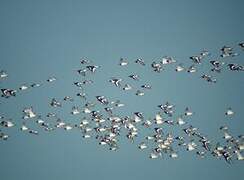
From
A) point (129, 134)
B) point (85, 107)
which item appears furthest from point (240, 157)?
point (85, 107)

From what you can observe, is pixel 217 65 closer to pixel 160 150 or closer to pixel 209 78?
pixel 209 78

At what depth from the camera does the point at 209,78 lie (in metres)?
46.9

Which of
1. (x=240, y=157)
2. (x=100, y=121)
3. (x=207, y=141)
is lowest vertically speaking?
(x=240, y=157)

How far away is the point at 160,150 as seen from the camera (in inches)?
1976

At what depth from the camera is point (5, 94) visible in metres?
46.7

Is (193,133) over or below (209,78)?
below

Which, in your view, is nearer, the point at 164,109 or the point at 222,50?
the point at 222,50

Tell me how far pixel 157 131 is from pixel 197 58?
28.7ft

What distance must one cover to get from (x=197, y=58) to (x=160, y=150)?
11022 millimetres

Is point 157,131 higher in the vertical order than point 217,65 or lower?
lower

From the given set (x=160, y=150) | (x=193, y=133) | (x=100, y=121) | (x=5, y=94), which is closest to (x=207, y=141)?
(x=193, y=133)

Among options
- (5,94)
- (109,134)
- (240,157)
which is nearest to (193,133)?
(240,157)

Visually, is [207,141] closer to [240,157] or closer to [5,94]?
[240,157]

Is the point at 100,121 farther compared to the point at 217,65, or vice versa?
the point at 100,121
